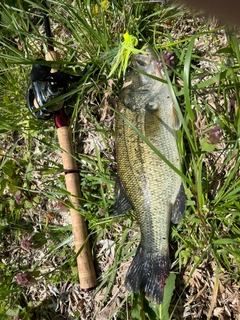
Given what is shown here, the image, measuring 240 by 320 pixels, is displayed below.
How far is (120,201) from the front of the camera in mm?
2338

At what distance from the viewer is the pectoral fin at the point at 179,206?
216cm

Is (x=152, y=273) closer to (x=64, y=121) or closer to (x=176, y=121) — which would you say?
(x=176, y=121)

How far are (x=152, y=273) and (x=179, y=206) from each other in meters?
0.40

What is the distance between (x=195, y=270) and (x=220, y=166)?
0.62 m

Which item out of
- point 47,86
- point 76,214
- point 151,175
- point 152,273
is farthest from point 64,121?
point 152,273

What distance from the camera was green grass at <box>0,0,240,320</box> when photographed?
2.13 meters

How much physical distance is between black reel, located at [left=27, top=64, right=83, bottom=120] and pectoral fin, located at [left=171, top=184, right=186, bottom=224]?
2.99 ft

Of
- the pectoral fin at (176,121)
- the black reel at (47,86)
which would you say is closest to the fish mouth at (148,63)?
the pectoral fin at (176,121)

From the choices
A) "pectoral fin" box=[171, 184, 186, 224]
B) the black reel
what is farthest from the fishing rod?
"pectoral fin" box=[171, 184, 186, 224]

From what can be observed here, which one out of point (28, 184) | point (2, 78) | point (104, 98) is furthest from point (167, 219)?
point (2, 78)

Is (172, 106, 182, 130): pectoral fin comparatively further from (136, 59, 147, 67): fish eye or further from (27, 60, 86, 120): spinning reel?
(27, 60, 86, 120): spinning reel

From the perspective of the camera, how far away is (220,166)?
2252mm

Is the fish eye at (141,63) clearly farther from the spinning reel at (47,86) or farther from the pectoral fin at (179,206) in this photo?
the pectoral fin at (179,206)

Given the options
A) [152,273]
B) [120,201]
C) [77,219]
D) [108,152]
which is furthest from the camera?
[108,152]
